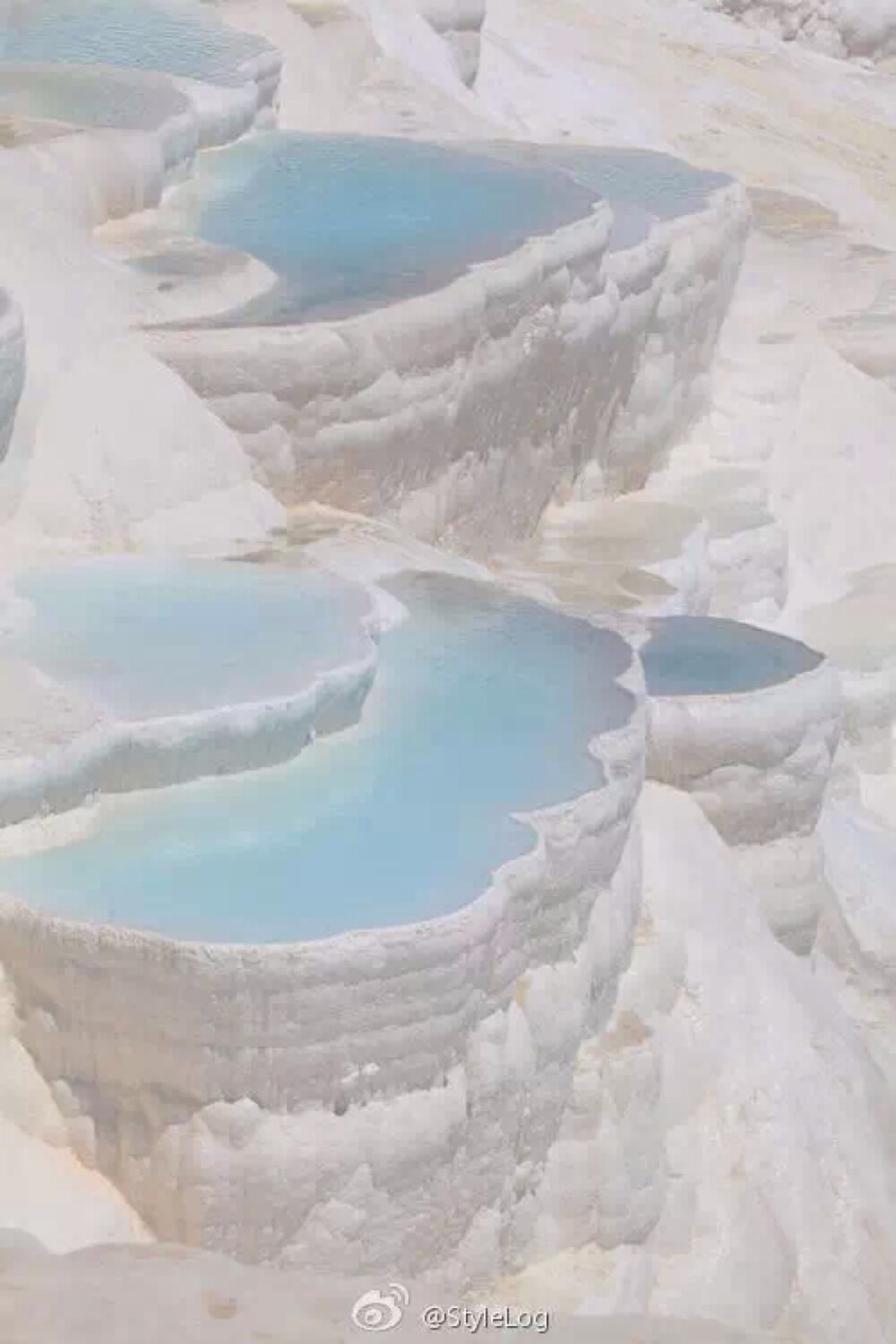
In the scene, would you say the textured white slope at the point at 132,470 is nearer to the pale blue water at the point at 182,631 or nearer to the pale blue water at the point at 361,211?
the pale blue water at the point at 182,631

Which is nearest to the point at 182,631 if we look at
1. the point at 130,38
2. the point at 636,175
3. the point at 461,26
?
the point at 130,38

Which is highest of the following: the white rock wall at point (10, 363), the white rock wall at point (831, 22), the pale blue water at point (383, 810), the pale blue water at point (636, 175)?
the white rock wall at point (10, 363)

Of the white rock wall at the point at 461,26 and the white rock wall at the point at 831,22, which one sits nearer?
the white rock wall at the point at 461,26

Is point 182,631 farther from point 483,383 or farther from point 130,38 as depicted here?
point 130,38

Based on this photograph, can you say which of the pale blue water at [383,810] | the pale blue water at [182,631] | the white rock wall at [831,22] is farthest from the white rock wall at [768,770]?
the white rock wall at [831,22]

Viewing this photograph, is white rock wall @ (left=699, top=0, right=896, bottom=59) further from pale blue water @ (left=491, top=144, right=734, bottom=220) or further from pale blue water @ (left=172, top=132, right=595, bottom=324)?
pale blue water @ (left=172, top=132, right=595, bottom=324)

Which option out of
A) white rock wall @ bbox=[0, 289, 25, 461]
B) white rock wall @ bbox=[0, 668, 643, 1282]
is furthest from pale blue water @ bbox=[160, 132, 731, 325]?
white rock wall @ bbox=[0, 668, 643, 1282]
